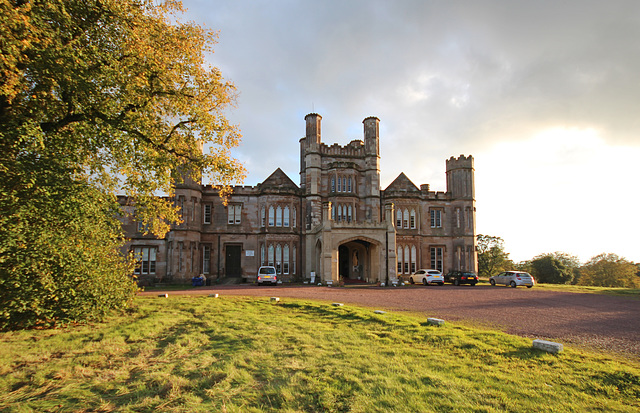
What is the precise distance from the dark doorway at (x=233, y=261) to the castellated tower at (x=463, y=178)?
82.7 feet

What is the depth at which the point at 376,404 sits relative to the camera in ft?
18.9

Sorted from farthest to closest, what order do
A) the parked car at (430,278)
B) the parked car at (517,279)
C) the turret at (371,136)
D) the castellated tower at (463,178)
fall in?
the castellated tower at (463,178), the turret at (371,136), the parked car at (430,278), the parked car at (517,279)

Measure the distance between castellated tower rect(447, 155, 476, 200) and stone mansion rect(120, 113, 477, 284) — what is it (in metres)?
0.11

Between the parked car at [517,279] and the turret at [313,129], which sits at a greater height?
the turret at [313,129]

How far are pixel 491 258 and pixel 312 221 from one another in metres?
36.6

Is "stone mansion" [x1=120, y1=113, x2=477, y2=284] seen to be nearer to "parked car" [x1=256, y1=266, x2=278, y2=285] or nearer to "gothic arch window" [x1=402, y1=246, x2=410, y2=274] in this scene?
"gothic arch window" [x1=402, y1=246, x2=410, y2=274]

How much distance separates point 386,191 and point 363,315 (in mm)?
28690

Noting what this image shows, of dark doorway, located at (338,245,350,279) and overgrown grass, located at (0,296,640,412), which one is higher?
dark doorway, located at (338,245,350,279)

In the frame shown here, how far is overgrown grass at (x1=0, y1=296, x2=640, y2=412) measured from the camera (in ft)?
19.5

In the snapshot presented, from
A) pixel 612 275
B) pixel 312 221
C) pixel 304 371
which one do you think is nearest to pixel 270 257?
pixel 312 221

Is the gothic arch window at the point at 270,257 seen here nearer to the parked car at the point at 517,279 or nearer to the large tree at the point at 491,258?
the parked car at the point at 517,279

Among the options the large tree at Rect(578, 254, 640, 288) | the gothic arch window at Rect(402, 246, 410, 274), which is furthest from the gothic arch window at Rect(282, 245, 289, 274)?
the large tree at Rect(578, 254, 640, 288)

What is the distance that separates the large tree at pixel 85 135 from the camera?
948cm

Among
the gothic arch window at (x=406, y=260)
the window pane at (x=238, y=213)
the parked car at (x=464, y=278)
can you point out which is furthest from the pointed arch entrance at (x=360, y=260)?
the window pane at (x=238, y=213)
